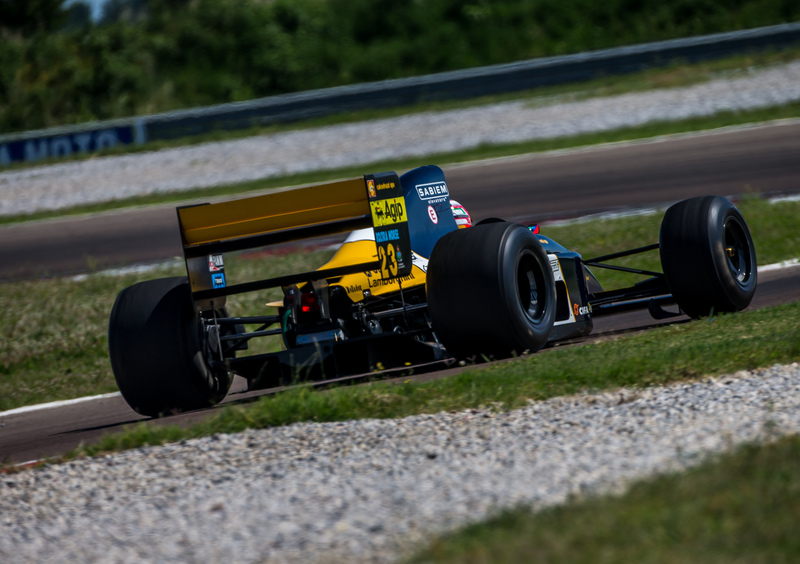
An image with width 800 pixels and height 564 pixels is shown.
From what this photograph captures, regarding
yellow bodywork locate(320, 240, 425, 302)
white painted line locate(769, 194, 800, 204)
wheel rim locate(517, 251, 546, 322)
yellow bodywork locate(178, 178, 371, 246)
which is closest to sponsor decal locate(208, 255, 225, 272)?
yellow bodywork locate(178, 178, 371, 246)

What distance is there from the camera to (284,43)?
29.2 meters

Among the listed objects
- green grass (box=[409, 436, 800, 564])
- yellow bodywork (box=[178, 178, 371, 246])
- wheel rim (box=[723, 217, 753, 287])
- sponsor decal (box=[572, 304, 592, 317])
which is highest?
yellow bodywork (box=[178, 178, 371, 246])

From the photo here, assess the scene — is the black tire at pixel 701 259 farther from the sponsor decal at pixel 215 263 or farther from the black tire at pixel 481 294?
the sponsor decal at pixel 215 263

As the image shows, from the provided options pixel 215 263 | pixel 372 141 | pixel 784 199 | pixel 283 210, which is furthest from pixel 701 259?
pixel 372 141

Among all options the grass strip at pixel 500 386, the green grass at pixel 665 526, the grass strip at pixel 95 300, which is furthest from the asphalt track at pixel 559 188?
the green grass at pixel 665 526

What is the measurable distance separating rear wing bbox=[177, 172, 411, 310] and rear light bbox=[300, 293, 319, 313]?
279 mm

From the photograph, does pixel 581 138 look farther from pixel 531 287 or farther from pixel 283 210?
pixel 283 210

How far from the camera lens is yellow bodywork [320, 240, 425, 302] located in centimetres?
690

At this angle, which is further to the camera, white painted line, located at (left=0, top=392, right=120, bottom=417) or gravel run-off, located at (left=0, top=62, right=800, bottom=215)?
gravel run-off, located at (left=0, top=62, right=800, bottom=215)

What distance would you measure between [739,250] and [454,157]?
10.8m

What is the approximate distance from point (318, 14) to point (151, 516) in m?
27.8

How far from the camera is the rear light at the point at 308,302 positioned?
661 cm

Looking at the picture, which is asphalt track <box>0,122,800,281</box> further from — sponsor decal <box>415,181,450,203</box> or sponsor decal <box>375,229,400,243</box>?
sponsor decal <box>375,229,400,243</box>

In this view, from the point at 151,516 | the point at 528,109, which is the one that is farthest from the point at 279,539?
the point at 528,109
